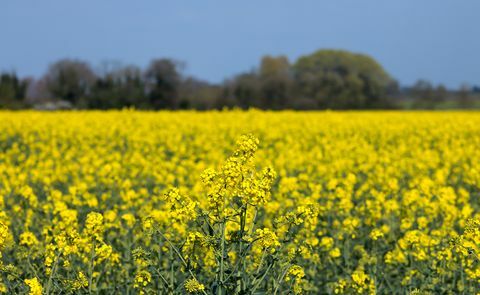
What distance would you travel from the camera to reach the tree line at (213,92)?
A: 48.2 metres

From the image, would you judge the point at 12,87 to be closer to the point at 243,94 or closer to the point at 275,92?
the point at 243,94

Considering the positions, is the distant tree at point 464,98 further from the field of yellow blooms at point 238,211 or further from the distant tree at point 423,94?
the field of yellow blooms at point 238,211

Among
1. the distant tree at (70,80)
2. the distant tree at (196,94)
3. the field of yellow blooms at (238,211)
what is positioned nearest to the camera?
the field of yellow blooms at (238,211)

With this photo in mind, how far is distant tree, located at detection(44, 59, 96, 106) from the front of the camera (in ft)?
194

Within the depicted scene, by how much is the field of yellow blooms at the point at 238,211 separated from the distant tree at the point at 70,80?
35749 mm

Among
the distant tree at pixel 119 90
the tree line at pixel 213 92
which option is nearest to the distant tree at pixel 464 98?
the tree line at pixel 213 92

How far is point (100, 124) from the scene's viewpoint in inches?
848

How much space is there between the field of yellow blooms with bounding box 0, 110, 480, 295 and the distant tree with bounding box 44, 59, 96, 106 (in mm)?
35749

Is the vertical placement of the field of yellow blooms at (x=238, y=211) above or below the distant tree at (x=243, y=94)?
below

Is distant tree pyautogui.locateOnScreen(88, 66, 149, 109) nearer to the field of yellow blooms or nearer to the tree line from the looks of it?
the tree line

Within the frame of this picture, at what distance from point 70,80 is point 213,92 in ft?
55.0

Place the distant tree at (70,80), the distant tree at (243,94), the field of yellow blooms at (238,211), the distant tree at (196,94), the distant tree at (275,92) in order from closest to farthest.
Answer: the field of yellow blooms at (238,211)
the distant tree at (196,94)
the distant tree at (243,94)
the distant tree at (275,92)
the distant tree at (70,80)

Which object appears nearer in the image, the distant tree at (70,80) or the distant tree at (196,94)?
the distant tree at (196,94)

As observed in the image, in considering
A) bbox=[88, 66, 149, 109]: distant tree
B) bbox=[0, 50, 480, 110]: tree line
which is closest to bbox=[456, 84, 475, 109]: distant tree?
bbox=[0, 50, 480, 110]: tree line
